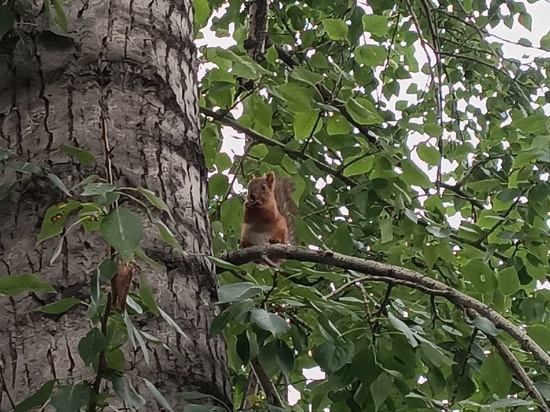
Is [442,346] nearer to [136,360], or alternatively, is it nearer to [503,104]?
[136,360]

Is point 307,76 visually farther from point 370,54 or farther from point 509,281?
point 509,281

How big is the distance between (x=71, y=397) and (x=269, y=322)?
0.25 metres

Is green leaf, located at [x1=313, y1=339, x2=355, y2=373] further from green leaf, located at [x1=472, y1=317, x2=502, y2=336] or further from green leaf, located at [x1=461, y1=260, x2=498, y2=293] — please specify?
green leaf, located at [x1=461, y1=260, x2=498, y2=293]

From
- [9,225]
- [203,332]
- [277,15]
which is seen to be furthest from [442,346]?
[277,15]

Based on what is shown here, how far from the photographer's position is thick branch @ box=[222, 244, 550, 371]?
919 millimetres

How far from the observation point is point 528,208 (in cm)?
147

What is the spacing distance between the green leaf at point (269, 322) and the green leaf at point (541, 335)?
1.30 ft

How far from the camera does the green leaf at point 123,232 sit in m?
0.51

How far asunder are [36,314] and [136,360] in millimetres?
107

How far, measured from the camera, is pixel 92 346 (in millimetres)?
543

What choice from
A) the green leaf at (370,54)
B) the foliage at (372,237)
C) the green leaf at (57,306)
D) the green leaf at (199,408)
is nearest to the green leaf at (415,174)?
the foliage at (372,237)

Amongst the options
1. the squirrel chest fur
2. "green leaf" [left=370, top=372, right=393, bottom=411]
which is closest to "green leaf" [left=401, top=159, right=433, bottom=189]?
"green leaf" [left=370, top=372, right=393, bottom=411]

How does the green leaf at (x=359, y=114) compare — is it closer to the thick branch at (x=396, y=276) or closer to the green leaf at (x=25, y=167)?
the thick branch at (x=396, y=276)

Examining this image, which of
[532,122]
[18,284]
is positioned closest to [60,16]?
[18,284]
